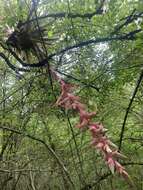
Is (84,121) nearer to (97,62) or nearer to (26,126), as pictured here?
(97,62)

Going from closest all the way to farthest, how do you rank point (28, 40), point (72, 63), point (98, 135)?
point (98, 135)
point (28, 40)
point (72, 63)

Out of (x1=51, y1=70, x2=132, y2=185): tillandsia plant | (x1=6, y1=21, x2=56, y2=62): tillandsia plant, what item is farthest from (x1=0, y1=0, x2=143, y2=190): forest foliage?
(x1=51, y1=70, x2=132, y2=185): tillandsia plant

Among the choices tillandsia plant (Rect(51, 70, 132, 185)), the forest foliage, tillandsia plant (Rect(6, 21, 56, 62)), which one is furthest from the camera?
the forest foliage

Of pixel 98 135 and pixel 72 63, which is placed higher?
pixel 72 63

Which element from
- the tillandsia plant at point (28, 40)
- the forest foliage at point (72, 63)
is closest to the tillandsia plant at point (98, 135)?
the forest foliage at point (72, 63)

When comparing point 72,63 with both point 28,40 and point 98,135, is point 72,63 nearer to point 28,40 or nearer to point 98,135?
point 28,40

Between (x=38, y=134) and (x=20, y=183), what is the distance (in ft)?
10.1

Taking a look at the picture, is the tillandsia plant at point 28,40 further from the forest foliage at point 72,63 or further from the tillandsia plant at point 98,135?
the tillandsia plant at point 98,135

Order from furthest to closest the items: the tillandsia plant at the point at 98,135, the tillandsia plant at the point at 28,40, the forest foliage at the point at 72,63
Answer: the forest foliage at the point at 72,63
the tillandsia plant at the point at 28,40
the tillandsia plant at the point at 98,135

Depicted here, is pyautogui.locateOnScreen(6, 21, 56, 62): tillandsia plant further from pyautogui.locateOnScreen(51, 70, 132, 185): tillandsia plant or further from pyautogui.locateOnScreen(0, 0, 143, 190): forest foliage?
pyautogui.locateOnScreen(51, 70, 132, 185): tillandsia plant

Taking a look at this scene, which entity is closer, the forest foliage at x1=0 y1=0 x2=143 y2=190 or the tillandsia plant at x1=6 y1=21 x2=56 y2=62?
the tillandsia plant at x1=6 y1=21 x2=56 y2=62

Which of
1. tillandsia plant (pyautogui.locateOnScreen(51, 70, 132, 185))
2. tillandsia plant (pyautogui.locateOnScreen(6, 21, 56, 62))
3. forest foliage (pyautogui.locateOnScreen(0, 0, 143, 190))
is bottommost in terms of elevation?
tillandsia plant (pyautogui.locateOnScreen(51, 70, 132, 185))

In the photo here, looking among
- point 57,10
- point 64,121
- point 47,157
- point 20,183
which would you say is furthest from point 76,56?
point 20,183

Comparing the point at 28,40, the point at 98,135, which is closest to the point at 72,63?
the point at 28,40
